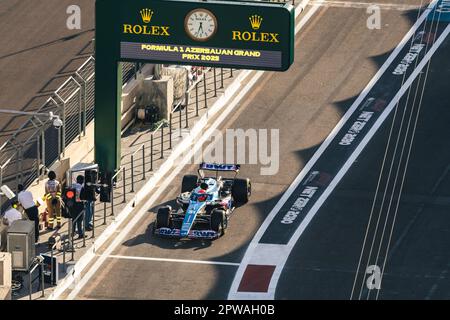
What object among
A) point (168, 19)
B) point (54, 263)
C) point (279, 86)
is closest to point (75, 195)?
point (54, 263)

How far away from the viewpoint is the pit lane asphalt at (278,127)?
1571 inches

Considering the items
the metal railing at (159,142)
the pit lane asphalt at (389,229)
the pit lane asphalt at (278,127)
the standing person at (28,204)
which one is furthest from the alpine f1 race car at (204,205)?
the standing person at (28,204)

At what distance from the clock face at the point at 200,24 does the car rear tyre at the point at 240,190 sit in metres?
4.12

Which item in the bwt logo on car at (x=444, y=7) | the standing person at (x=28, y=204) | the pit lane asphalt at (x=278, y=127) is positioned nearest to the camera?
the pit lane asphalt at (x=278, y=127)

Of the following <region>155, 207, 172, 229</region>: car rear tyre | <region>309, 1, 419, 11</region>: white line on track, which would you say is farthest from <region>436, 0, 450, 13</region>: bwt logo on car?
<region>155, 207, 172, 229</region>: car rear tyre

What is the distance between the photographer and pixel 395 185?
→ 45.3 metres

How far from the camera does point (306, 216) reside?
43.6 m

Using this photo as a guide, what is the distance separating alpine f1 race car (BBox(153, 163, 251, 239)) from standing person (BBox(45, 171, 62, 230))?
2773 mm

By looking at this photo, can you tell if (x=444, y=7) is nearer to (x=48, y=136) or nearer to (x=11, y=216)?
(x=48, y=136)

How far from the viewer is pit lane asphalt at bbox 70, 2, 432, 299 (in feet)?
131

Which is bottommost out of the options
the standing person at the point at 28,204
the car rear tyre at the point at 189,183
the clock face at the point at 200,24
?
the standing person at the point at 28,204

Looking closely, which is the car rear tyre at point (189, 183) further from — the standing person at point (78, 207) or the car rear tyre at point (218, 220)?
the standing person at point (78, 207)
